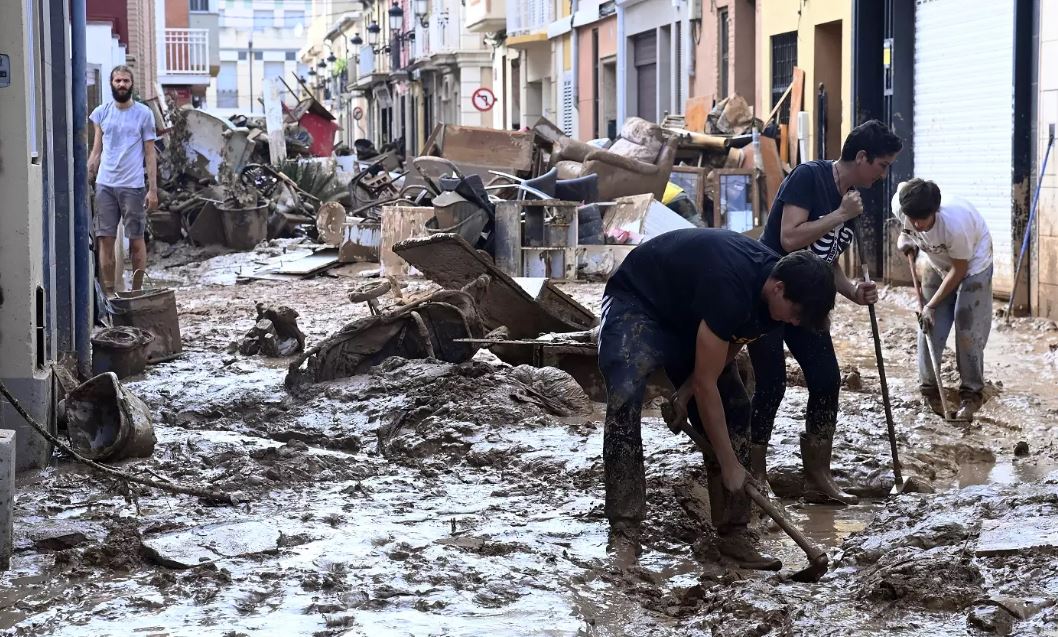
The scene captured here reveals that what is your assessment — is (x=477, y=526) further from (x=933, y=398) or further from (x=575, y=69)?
(x=575, y=69)

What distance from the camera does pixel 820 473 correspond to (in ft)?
19.0

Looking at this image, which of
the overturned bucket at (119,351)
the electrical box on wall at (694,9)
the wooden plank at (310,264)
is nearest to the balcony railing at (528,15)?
the electrical box on wall at (694,9)

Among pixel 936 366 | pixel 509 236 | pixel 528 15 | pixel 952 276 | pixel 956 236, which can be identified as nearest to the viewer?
pixel 956 236

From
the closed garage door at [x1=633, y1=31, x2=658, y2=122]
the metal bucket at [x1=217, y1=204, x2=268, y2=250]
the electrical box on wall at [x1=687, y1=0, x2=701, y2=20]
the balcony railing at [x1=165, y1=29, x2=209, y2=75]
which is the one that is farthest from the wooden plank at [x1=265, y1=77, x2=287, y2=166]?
the balcony railing at [x1=165, y1=29, x2=209, y2=75]

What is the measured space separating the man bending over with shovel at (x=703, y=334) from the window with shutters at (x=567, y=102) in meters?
27.1

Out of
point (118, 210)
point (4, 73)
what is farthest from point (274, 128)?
point (4, 73)

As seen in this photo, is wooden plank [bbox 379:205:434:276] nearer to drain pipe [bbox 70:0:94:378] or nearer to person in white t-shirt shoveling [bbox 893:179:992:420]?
drain pipe [bbox 70:0:94:378]

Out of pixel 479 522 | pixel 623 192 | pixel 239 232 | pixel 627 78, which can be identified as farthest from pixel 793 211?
pixel 627 78

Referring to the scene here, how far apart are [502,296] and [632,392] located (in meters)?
3.41

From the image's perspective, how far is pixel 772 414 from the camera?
18.7 ft

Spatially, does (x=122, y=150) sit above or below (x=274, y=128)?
below

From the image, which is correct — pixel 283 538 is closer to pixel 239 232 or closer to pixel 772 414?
pixel 772 414

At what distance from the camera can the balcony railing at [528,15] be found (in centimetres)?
3402

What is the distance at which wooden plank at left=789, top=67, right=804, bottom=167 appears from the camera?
17500mm
